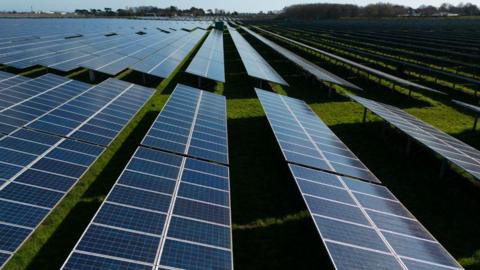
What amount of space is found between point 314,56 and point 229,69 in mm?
15924

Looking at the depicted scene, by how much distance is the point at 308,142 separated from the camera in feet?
42.7

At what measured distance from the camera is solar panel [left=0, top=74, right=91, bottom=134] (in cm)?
1210

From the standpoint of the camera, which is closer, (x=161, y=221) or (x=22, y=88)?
(x=161, y=221)

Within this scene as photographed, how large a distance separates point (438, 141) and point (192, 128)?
9.41m

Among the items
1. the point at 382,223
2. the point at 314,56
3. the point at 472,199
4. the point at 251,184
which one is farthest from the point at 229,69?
the point at 382,223

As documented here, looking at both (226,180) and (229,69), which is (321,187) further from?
(229,69)

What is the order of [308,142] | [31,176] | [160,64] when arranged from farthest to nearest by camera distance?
[160,64]
[308,142]
[31,176]

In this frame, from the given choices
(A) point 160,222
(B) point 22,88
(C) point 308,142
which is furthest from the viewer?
(B) point 22,88

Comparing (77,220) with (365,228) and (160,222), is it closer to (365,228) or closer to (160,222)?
(160,222)

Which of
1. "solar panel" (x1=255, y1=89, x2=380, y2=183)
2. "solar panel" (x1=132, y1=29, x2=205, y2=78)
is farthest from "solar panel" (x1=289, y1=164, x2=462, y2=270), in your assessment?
"solar panel" (x1=132, y1=29, x2=205, y2=78)

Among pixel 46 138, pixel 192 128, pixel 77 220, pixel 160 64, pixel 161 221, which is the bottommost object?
pixel 77 220

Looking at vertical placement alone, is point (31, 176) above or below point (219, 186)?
above

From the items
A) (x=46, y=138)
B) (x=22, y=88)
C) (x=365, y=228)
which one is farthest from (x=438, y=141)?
(x=22, y=88)

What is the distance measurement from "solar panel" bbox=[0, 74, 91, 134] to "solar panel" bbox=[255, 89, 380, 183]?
345 inches
